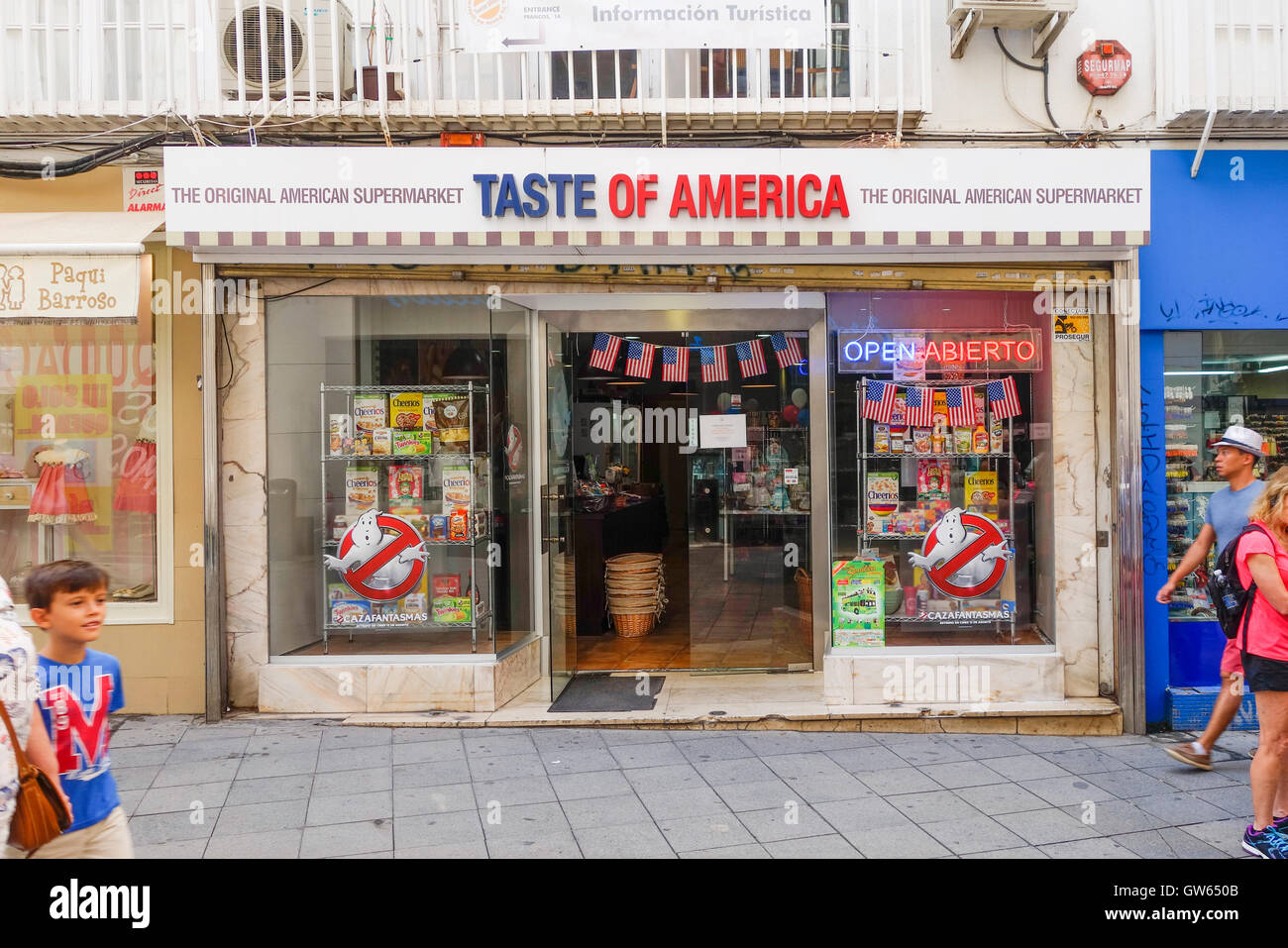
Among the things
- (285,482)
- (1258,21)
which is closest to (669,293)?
(285,482)

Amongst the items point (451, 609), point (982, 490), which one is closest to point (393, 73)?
point (451, 609)

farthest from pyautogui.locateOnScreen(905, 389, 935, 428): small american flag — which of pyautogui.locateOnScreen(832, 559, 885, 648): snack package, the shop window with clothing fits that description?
the shop window with clothing

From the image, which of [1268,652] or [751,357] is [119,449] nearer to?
[751,357]

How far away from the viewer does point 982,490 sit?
7098 millimetres

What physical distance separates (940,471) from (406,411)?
3877mm

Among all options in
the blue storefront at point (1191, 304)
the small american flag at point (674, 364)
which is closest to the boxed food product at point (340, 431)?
the small american flag at point (674, 364)

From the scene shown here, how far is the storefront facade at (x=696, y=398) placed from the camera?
6.07 metres

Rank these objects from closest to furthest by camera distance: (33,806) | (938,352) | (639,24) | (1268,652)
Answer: (33,806) → (1268,652) → (639,24) → (938,352)

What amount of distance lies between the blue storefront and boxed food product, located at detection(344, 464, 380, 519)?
5.37 metres

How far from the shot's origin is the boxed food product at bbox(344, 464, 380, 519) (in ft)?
23.6

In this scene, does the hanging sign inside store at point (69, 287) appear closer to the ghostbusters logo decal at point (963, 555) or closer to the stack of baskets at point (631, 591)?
the stack of baskets at point (631, 591)

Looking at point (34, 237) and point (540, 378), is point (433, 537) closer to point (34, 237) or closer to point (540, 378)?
point (540, 378)

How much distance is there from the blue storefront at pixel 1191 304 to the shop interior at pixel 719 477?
2.35m

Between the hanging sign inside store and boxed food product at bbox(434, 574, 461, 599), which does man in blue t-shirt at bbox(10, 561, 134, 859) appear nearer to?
the hanging sign inside store
